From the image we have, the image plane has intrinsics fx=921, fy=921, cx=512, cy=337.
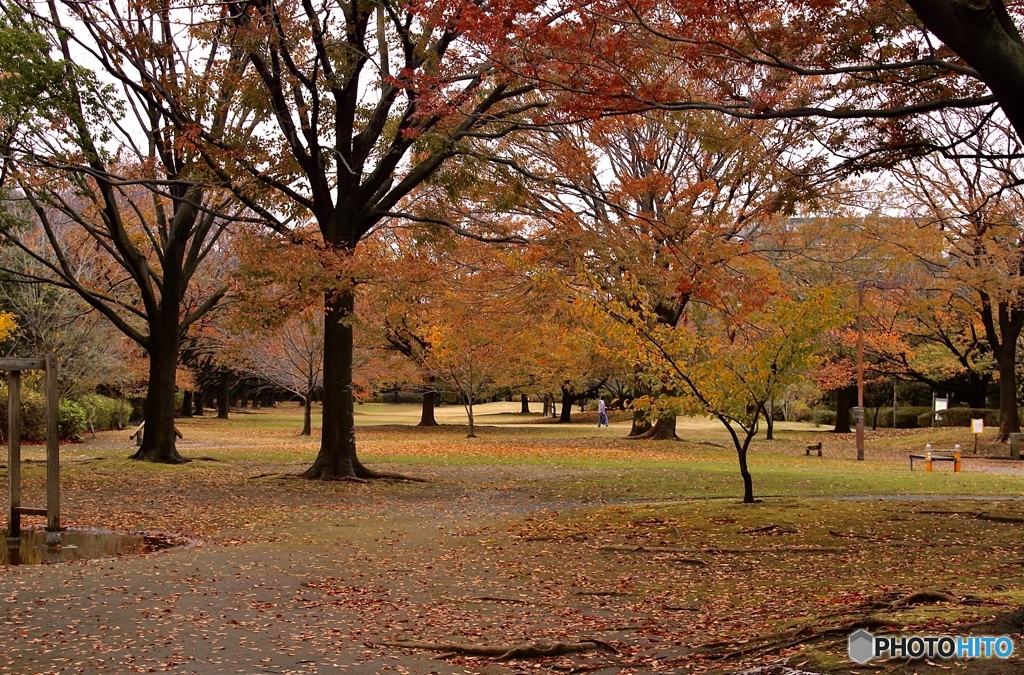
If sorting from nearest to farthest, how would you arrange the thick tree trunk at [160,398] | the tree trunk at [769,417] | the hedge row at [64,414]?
the tree trunk at [769,417], the thick tree trunk at [160,398], the hedge row at [64,414]

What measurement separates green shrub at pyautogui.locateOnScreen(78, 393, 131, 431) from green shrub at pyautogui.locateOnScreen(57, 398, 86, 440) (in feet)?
7.31

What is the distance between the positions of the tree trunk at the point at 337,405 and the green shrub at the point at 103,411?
66.3ft

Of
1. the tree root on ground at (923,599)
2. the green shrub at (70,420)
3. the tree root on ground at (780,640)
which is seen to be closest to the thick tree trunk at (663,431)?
the green shrub at (70,420)

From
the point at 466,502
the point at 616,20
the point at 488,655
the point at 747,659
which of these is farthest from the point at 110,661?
the point at 466,502

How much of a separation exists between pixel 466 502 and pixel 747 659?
968cm

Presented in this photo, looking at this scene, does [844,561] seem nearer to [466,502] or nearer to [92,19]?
[466,502]

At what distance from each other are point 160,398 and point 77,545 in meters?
10.8

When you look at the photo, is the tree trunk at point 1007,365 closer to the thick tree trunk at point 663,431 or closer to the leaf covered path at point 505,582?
the thick tree trunk at point 663,431

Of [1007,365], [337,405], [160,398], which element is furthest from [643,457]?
[160,398]

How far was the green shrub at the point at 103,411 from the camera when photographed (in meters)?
34.5

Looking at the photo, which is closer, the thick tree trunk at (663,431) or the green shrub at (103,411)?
the thick tree trunk at (663,431)

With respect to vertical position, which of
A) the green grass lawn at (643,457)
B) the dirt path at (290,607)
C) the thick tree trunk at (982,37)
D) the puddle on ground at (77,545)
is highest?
the thick tree trunk at (982,37)

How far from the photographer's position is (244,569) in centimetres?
893

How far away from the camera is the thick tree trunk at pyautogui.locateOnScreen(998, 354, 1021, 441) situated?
28.7 meters
